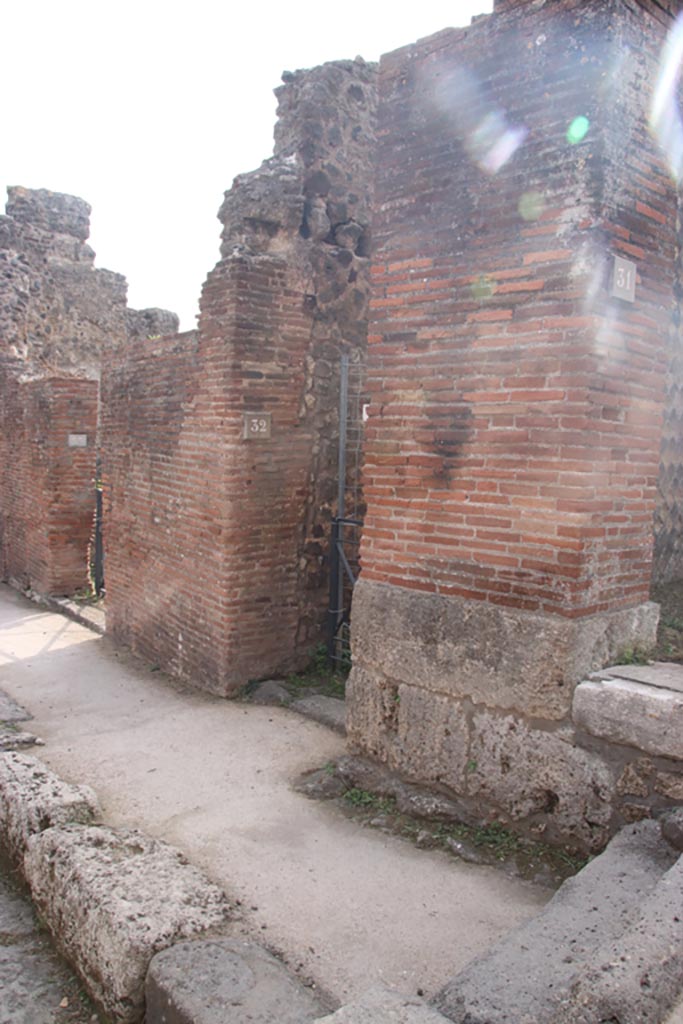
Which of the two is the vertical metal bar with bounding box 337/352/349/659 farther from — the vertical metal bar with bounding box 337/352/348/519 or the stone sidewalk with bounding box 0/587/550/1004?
the stone sidewalk with bounding box 0/587/550/1004

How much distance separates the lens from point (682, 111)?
13.3 ft

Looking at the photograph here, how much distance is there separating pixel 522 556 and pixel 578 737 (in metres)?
0.89

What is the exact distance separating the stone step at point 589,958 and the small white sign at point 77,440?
9.21 metres

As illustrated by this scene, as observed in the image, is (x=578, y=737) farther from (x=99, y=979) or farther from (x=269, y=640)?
(x=269, y=640)

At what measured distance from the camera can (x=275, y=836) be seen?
13.7 feet

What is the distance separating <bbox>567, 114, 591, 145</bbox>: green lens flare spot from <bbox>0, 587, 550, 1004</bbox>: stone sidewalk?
347 cm

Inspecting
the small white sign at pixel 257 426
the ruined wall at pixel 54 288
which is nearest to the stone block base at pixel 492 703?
the small white sign at pixel 257 426

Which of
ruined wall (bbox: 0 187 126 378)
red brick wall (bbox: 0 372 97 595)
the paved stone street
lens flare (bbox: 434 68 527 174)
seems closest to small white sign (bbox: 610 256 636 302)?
lens flare (bbox: 434 68 527 174)

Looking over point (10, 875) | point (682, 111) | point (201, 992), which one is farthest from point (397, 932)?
point (682, 111)

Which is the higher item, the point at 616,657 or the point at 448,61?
the point at 448,61

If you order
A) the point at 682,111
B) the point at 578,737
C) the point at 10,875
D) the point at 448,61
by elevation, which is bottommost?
the point at 10,875

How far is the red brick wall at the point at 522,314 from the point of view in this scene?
11.9 ft

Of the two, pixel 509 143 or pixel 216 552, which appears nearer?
pixel 509 143

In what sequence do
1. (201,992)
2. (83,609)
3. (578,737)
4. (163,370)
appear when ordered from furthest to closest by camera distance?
(83,609) → (163,370) → (578,737) → (201,992)
